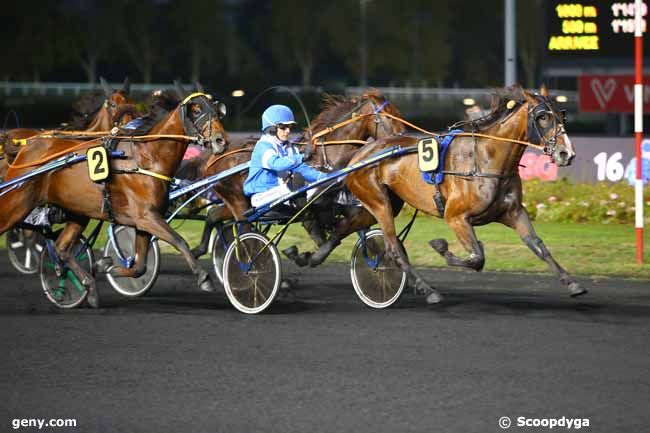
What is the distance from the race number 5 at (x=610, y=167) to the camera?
17.5 m

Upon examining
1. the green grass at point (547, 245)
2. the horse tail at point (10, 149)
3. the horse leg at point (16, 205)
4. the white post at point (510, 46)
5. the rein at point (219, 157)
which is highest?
the white post at point (510, 46)

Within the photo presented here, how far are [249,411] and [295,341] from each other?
2071 millimetres

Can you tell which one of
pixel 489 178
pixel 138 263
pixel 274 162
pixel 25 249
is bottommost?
pixel 25 249

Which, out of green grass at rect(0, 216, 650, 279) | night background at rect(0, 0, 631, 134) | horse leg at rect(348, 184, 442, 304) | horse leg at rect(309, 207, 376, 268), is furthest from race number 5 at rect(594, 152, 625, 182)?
night background at rect(0, 0, 631, 134)

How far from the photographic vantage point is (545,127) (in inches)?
388

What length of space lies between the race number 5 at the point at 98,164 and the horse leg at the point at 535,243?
128 inches

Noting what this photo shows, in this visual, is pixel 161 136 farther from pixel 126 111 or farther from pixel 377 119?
pixel 377 119

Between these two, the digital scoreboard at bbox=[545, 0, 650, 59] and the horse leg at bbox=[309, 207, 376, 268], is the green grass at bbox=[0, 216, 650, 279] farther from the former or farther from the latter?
the digital scoreboard at bbox=[545, 0, 650, 59]

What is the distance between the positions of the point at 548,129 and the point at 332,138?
3300 mm

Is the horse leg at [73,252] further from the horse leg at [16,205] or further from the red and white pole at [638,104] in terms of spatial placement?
the red and white pole at [638,104]

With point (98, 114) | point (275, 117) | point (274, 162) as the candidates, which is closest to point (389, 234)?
point (274, 162)

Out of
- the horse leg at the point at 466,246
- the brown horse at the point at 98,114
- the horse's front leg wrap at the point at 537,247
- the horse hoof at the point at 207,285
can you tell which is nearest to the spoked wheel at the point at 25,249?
the brown horse at the point at 98,114

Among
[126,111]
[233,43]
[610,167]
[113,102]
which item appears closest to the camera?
[126,111]

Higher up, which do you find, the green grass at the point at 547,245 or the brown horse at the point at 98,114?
the brown horse at the point at 98,114
